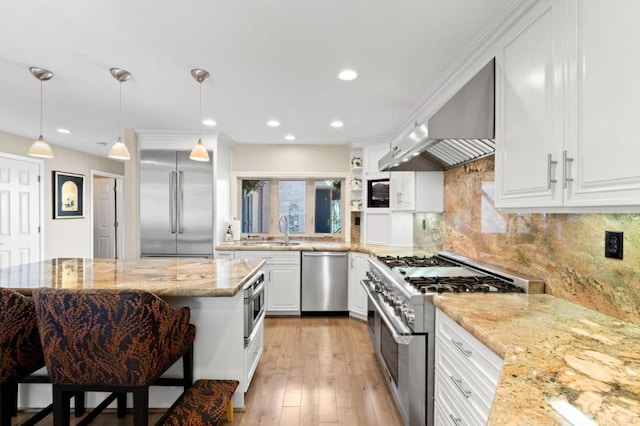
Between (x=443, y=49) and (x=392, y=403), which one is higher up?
(x=443, y=49)

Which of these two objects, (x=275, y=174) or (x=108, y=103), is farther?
(x=275, y=174)

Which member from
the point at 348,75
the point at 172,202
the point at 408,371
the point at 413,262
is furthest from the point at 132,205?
the point at 408,371

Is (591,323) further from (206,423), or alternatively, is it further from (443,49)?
(206,423)

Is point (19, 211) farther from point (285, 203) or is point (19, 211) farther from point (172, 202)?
point (285, 203)

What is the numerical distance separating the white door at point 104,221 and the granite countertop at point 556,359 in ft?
24.8

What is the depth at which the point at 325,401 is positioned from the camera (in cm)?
239

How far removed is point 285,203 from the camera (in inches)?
204

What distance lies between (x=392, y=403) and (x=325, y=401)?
1.53ft

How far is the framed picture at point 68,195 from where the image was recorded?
18.2 ft

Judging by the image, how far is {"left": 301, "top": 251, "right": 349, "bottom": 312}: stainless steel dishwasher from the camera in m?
4.33

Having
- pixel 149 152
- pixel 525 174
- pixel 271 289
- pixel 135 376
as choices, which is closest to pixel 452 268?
pixel 525 174

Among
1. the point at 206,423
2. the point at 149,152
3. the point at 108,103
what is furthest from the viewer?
the point at 149,152

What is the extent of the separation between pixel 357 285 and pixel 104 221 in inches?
235

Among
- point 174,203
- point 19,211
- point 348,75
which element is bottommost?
point 19,211
